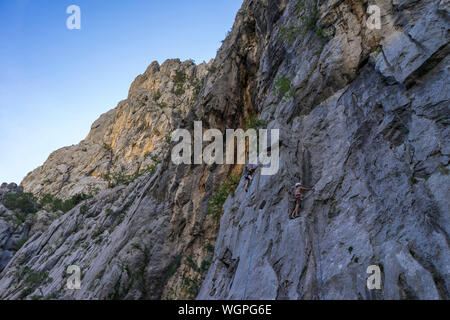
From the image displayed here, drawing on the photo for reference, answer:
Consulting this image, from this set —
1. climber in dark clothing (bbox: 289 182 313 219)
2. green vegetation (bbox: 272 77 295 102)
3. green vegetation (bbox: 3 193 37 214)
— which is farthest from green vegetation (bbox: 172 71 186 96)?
climber in dark clothing (bbox: 289 182 313 219)

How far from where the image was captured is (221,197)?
17672mm

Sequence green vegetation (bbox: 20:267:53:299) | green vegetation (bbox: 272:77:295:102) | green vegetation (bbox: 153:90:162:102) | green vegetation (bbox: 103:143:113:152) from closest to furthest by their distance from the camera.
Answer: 1. green vegetation (bbox: 272:77:295:102)
2. green vegetation (bbox: 20:267:53:299)
3. green vegetation (bbox: 153:90:162:102)
4. green vegetation (bbox: 103:143:113:152)

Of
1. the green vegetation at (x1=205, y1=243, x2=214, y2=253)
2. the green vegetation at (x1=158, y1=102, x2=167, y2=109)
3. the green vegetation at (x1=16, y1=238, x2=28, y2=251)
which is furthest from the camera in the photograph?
the green vegetation at (x1=158, y1=102, x2=167, y2=109)

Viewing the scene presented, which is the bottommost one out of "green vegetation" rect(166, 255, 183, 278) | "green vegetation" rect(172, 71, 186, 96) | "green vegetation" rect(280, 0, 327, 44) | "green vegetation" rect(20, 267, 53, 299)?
"green vegetation" rect(20, 267, 53, 299)

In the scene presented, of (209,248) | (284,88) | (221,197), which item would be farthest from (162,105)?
(284,88)

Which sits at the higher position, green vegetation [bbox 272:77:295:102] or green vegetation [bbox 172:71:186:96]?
green vegetation [bbox 172:71:186:96]

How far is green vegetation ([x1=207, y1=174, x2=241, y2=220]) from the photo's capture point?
57.3 ft

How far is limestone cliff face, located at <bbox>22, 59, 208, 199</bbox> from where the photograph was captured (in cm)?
6081

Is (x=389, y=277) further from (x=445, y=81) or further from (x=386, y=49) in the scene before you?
(x=386, y=49)

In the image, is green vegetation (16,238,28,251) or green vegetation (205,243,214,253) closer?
green vegetation (205,243,214,253)

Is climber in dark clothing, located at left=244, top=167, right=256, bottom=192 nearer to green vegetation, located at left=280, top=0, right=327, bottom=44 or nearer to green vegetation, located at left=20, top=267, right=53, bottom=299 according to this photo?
green vegetation, located at left=280, top=0, right=327, bottom=44

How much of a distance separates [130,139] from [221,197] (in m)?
52.7

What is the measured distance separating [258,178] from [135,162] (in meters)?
51.1

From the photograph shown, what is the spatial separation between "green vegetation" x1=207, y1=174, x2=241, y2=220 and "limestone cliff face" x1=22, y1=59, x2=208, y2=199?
1419 inches
